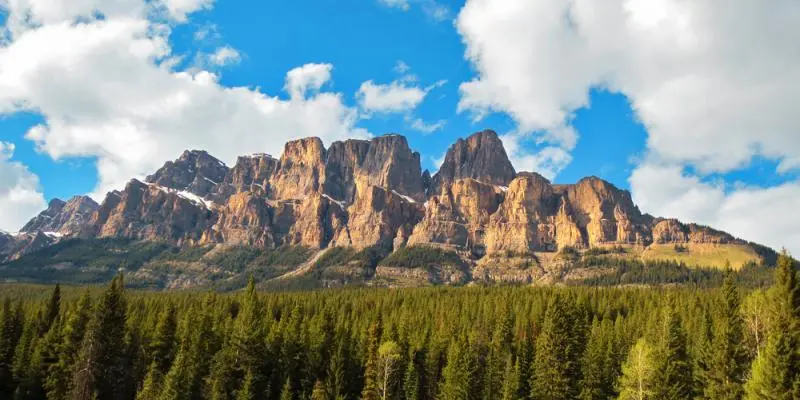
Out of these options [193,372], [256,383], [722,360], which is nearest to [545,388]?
[722,360]

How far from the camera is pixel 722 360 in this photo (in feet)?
182

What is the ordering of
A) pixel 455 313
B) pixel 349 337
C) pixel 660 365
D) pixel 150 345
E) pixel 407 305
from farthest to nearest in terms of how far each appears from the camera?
pixel 407 305, pixel 455 313, pixel 349 337, pixel 150 345, pixel 660 365

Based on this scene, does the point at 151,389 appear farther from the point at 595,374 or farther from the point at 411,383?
the point at 595,374

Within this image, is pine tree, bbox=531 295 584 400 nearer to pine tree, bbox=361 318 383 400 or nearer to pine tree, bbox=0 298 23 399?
pine tree, bbox=361 318 383 400

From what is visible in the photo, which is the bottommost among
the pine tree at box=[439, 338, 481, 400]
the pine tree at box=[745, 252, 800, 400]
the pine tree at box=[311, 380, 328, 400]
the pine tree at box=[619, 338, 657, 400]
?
the pine tree at box=[311, 380, 328, 400]

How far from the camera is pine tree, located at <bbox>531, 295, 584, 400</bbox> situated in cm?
7431

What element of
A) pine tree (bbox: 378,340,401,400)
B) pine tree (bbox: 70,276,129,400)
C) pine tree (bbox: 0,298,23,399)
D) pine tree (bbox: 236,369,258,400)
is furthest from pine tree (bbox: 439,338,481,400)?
pine tree (bbox: 0,298,23,399)

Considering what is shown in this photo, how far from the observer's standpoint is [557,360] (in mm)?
75000

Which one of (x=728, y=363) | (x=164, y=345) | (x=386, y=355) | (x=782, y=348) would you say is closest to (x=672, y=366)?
(x=728, y=363)

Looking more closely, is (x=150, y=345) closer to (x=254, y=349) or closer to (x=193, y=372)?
(x=193, y=372)

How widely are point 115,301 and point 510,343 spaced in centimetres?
6538

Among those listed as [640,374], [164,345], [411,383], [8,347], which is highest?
[640,374]

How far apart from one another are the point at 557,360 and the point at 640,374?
21.5 metres

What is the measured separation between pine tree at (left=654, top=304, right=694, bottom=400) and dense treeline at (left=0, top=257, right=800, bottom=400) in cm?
23
